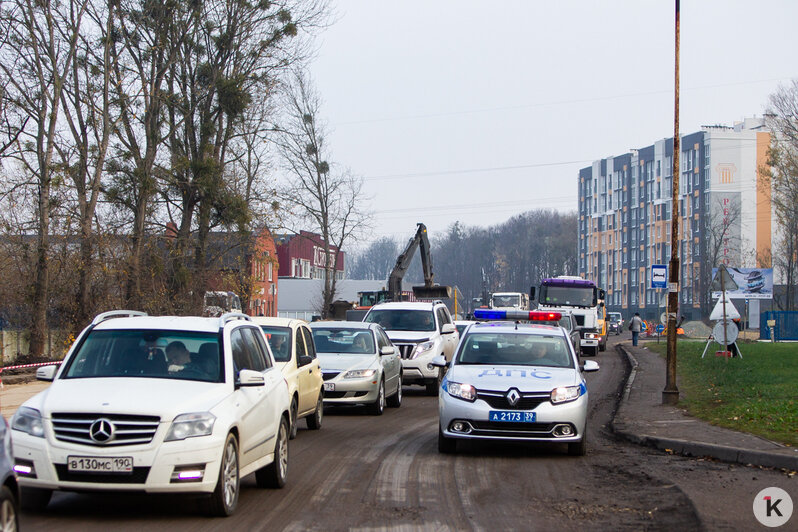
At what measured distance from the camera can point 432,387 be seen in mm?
22594

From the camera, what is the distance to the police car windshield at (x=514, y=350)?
42.3ft

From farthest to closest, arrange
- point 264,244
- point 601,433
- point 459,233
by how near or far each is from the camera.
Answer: point 459,233
point 264,244
point 601,433

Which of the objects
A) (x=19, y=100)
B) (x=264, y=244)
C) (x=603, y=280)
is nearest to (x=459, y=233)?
(x=603, y=280)

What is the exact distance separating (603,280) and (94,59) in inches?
4170

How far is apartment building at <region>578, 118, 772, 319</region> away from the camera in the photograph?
327 feet

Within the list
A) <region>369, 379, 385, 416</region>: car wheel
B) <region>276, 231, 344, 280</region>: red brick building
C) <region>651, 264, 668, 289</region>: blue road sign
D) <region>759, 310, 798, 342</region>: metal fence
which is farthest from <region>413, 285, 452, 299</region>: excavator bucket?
<region>276, 231, 344, 280</region>: red brick building

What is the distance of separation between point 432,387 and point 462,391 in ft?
36.0

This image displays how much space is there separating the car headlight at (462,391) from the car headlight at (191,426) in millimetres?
4715

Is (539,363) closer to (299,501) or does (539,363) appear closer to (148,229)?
(299,501)

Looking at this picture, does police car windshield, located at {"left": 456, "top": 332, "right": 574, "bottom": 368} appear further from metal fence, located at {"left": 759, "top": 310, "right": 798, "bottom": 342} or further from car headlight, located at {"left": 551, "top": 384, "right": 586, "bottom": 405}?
metal fence, located at {"left": 759, "top": 310, "right": 798, "bottom": 342}

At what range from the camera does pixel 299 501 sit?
8.62 metres

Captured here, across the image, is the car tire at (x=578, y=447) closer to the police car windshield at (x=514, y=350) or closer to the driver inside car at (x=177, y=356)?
→ the police car windshield at (x=514, y=350)

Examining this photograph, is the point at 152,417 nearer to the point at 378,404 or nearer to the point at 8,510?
the point at 8,510

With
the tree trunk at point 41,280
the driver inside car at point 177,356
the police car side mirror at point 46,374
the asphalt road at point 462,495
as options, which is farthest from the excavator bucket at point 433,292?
the police car side mirror at point 46,374
